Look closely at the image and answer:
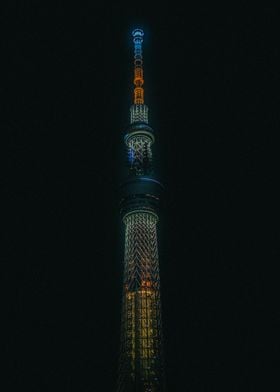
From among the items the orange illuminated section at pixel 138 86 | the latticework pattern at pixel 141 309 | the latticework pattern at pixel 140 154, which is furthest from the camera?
the orange illuminated section at pixel 138 86

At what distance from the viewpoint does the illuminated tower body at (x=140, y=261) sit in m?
54.6

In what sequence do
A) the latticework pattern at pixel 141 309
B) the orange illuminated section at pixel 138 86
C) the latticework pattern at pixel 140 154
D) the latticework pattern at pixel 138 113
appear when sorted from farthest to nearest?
the orange illuminated section at pixel 138 86
the latticework pattern at pixel 138 113
the latticework pattern at pixel 140 154
the latticework pattern at pixel 141 309

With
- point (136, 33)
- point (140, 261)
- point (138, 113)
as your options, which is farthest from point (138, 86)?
point (140, 261)

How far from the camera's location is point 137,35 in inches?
2655

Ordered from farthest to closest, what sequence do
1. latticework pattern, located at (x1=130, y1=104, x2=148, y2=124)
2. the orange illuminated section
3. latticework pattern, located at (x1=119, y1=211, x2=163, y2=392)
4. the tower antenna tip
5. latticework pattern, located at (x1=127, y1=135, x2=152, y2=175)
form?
the tower antenna tip < the orange illuminated section < latticework pattern, located at (x1=130, y1=104, x2=148, y2=124) < latticework pattern, located at (x1=127, y1=135, x2=152, y2=175) < latticework pattern, located at (x1=119, y1=211, x2=163, y2=392)

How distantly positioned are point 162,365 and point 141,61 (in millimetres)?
30390

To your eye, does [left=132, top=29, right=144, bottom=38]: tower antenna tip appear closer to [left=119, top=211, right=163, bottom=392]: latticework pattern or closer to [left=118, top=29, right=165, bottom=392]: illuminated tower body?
[left=118, top=29, right=165, bottom=392]: illuminated tower body

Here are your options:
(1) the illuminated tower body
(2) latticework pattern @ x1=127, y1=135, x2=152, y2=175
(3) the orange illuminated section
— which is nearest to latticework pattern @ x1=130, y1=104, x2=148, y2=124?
(1) the illuminated tower body

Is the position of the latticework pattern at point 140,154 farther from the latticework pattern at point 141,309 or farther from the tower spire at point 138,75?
the latticework pattern at point 141,309

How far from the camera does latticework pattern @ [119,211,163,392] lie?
54375 mm

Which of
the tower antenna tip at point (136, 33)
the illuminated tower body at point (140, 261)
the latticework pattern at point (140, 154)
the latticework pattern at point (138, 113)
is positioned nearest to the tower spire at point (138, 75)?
the illuminated tower body at point (140, 261)

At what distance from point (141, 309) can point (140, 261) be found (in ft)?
15.4

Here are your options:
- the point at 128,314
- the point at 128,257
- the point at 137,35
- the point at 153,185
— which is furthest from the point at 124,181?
the point at 137,35

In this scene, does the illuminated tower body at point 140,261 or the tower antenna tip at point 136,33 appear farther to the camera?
the tower antenna tip at point 136,33
